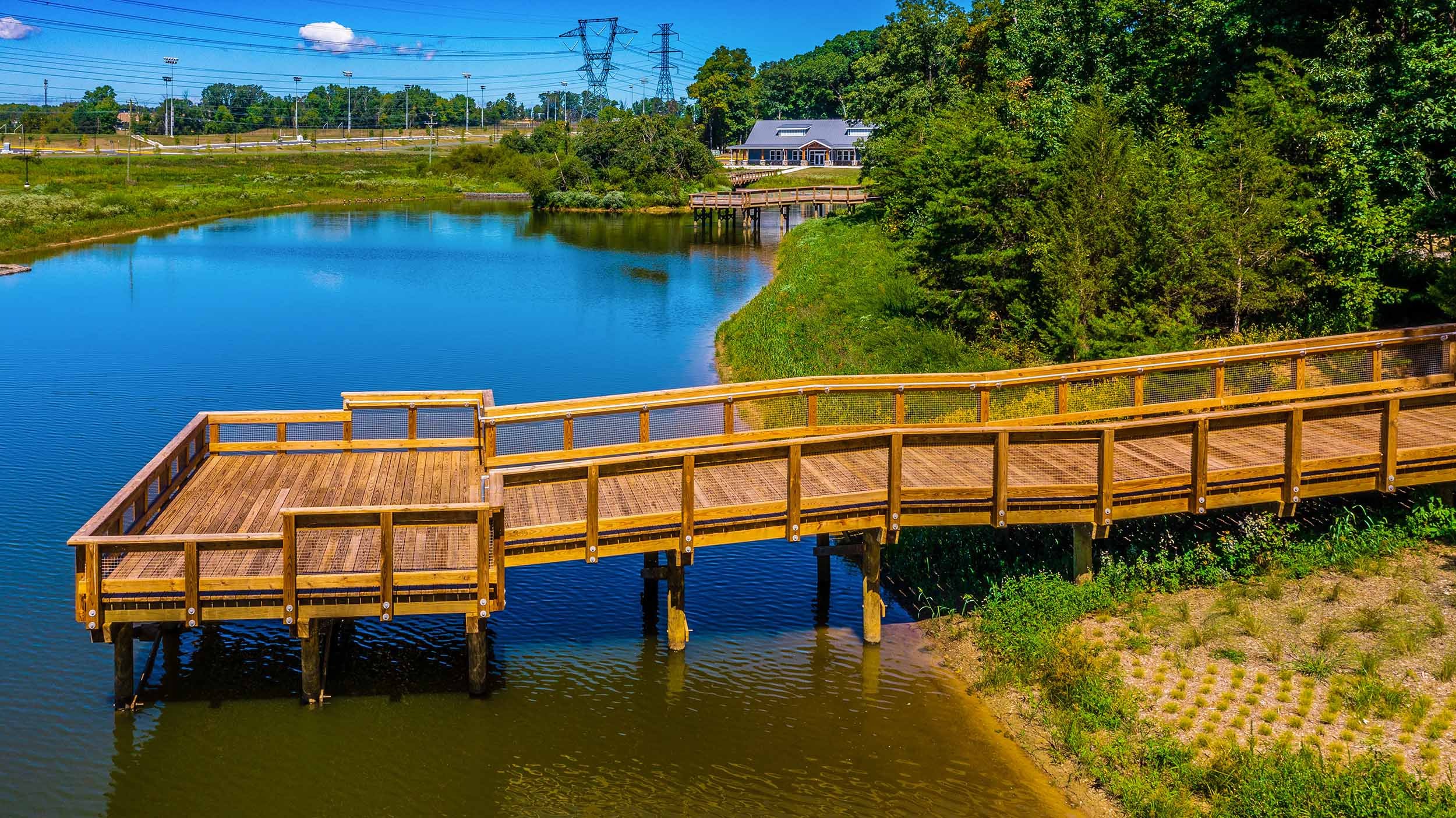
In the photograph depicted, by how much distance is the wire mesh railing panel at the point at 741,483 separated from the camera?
1706cm

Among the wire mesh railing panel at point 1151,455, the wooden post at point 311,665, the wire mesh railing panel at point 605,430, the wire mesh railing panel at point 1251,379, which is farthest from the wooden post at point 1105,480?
the wooden post at point 311,665

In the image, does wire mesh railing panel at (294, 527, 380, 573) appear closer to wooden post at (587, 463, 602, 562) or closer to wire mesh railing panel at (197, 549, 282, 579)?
wire mesh railing panel at (197, 549, 282, 579)

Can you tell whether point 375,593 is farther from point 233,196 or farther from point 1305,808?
point 233,196

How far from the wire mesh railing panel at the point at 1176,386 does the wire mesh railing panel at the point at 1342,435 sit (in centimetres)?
185

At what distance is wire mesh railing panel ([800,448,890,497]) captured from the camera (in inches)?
686

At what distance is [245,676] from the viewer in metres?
16.3

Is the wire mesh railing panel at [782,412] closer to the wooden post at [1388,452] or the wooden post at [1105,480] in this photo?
the wooden post at [1105,480]

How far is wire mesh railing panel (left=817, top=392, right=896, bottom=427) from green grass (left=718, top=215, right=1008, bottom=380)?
26.7ft

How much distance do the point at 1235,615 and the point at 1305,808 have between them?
161 inches

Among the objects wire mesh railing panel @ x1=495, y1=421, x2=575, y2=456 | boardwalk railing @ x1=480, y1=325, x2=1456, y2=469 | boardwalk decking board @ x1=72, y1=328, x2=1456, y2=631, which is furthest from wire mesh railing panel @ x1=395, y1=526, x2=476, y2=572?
boardwalk railing @ x1=480, y1=325, x2=1456, y2=469

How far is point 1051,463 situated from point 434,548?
8211mm

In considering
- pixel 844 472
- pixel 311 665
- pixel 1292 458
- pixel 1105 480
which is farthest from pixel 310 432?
pixel 1292 458

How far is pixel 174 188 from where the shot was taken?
104 metres

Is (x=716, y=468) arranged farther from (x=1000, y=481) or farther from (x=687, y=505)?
(x=1000, y=481)
